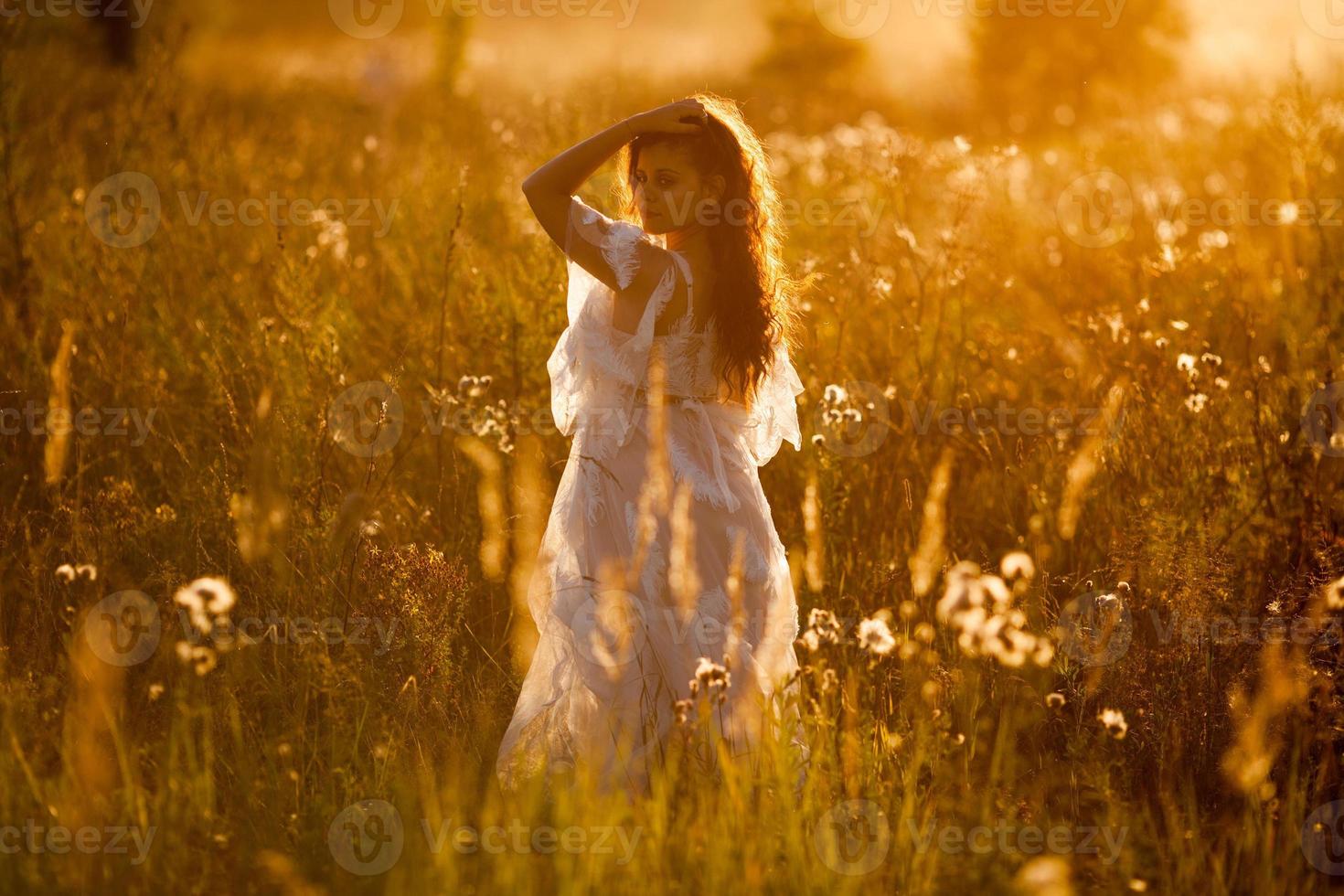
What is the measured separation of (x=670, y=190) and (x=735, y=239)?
22cm

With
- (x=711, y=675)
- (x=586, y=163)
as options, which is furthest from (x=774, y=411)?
(x=711, y=675)

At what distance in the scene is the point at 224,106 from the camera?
13.3 metres

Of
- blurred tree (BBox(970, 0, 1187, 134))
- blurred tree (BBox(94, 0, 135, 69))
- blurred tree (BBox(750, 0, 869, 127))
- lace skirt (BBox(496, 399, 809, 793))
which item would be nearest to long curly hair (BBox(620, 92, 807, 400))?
lace skirt (BBox(496, 399, 809, 793))

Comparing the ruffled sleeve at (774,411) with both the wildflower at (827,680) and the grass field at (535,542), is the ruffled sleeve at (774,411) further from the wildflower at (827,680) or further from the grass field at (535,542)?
the wildflower at (827,680)

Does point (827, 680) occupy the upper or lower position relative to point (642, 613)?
lower

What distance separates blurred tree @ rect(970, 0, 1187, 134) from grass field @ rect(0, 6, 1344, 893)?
1340cm

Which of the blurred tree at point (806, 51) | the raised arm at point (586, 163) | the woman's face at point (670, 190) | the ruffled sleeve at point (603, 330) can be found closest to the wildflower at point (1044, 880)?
the ruffled sleeve at point (603, 330)

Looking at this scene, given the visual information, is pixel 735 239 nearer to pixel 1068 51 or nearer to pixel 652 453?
pixel 652 453

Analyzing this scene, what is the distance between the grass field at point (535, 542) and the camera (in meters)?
2.50

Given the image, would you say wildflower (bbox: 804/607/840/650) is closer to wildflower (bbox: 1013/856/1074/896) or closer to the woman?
the woman

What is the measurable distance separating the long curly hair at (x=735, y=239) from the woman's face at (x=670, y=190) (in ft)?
0.08

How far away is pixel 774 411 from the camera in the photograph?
3471mm

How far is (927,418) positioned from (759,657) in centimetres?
179

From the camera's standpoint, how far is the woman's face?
315 centimetres
